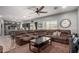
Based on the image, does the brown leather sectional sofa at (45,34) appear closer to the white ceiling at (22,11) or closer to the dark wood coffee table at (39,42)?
the dark wood coffee table at (39,42)

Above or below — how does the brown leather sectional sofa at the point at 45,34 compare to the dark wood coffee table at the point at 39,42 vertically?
above

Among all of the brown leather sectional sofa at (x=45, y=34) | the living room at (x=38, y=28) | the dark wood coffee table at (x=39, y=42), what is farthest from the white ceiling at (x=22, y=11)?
the dark wood coffee table at (x=39, y=42)

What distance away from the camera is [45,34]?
176 cm

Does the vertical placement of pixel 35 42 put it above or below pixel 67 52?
above

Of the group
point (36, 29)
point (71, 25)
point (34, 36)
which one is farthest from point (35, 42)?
point (71, 25)

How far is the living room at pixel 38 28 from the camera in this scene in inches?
66.5

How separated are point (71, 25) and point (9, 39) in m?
1.27

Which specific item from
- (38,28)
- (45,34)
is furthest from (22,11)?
(45,34)

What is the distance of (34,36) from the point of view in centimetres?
176

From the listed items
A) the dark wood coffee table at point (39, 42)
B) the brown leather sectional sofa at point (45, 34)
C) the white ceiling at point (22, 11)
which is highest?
the white ceiling at point (22, 11)

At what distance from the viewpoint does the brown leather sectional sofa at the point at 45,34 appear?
1713 millimetres

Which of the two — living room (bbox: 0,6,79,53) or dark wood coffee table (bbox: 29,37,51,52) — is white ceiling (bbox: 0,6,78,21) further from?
dark wood coffee table (bbox: 29,37,51,52)

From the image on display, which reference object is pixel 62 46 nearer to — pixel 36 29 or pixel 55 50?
pixel 55 50

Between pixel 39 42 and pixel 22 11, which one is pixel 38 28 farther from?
pixel 22 11
